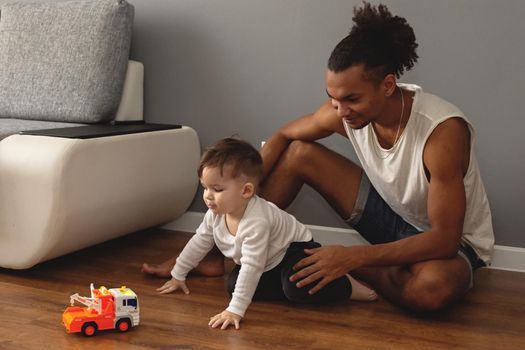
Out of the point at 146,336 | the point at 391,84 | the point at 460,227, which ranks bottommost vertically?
the point at 146,336

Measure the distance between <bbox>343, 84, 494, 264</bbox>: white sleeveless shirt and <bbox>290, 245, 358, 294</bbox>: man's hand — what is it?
0.81 feet

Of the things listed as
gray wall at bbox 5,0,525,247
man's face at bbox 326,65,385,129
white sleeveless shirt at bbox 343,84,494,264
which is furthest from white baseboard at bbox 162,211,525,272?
man's face at bbox 326,65,385,129

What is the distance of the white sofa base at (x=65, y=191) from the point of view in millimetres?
2145


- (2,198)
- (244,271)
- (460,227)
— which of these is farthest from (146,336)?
(460,227)

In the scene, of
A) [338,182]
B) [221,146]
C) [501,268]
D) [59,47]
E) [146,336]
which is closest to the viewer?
[146,336]

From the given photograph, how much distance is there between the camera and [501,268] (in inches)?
99.6

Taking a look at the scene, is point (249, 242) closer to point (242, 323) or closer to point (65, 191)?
point (242, 323)

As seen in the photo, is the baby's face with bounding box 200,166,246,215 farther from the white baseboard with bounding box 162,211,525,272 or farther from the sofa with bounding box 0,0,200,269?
the white baseboard with bounding box 162,211,525,272

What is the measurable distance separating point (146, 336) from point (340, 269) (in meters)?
0.52

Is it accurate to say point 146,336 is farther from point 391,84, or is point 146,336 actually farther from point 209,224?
point 391,84

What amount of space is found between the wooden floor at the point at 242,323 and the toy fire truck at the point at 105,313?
0.02 metres

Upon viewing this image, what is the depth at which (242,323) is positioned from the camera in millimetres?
1901

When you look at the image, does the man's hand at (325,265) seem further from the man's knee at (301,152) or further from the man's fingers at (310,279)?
the man's knee at (301,152)

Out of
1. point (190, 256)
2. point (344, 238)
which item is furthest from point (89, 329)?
point (344, 238)
